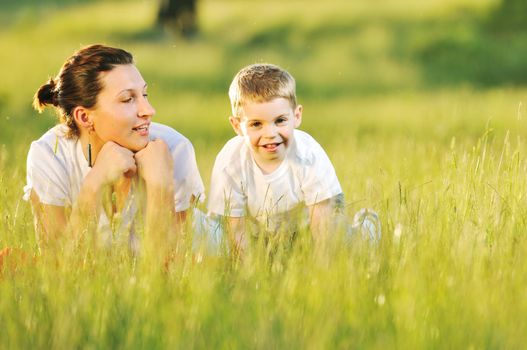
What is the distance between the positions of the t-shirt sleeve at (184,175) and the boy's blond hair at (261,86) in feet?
1.00

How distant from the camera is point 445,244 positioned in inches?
152

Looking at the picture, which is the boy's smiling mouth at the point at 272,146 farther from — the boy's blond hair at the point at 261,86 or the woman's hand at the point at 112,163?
the woman's hand at the point at 112,163

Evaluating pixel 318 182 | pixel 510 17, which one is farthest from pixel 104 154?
pixel 510 17

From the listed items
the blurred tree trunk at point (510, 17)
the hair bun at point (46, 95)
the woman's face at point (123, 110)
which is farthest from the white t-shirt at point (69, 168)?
the blurred tree trunk at point (510, 17)

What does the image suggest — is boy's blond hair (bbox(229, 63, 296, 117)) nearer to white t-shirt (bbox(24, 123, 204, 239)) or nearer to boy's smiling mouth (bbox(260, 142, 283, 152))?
boy's smiling mouth (bbox(260, 142, 283, 152))

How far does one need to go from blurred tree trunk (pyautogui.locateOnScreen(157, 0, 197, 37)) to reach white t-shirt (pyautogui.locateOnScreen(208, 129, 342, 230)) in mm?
14155

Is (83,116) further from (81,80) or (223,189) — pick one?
(223,189)

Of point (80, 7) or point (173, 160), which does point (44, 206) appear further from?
point (80, 7)

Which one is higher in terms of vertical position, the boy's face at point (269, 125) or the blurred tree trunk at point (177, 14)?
the blurred tree trunk at point (177, 14)

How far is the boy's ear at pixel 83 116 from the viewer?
4.61 meters

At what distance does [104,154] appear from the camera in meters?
4.49

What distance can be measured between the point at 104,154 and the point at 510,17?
1440 cm

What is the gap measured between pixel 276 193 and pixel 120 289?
4.81ft

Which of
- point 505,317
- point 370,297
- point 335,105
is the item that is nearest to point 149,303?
point 370,297
